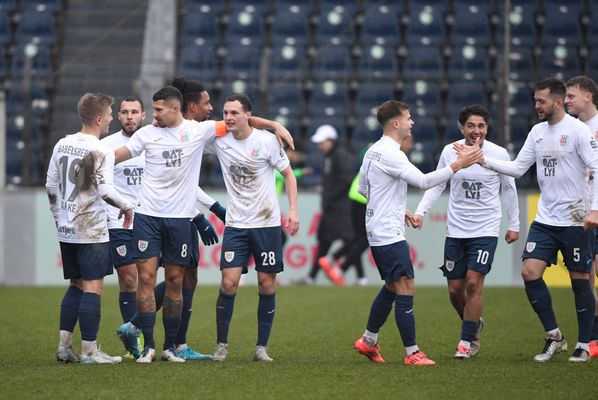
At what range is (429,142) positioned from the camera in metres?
20.5

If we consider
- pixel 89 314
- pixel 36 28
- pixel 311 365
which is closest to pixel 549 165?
pixel 311 365

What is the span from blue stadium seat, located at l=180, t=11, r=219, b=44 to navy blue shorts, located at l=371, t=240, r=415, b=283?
1346 centimetres

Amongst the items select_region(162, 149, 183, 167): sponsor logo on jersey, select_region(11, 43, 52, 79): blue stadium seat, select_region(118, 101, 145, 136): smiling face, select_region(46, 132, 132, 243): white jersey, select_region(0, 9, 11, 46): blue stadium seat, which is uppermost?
select_region(0, 9, 11, 46): blue stadium seat

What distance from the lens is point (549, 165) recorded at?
9.91m

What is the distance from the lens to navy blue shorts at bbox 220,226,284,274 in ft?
32.1

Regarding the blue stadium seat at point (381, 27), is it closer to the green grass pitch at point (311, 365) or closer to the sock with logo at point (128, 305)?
the green grass pitch at point (311, 365)

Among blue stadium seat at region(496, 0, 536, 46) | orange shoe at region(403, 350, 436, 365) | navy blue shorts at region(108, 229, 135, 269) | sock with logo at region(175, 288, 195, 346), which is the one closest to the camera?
orange shoe at region(403, 350, 436, 365)

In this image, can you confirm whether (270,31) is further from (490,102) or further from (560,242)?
(560,242)

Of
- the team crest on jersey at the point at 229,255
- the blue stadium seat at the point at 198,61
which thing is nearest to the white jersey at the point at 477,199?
the team crest on jersey at the point at 229,255

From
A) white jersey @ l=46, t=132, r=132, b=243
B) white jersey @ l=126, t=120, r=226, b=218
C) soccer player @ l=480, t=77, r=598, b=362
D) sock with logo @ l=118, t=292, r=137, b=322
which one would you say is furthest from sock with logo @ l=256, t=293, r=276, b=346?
soccer player @ l=480, t=77, r=598, b=362

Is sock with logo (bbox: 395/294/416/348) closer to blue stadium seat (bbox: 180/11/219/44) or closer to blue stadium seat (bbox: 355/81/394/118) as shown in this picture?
blue stadium seat (bbox: 355/81/394/118)

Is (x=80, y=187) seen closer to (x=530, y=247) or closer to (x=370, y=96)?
(x=530, y=247)

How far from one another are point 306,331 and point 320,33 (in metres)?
11.1

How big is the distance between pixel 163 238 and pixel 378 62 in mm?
12400
